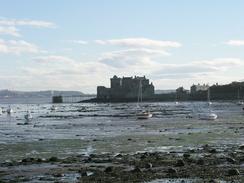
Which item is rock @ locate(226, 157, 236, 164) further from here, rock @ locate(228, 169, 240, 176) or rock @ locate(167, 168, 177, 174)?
rock @ locate(167, 168, 177, 174)

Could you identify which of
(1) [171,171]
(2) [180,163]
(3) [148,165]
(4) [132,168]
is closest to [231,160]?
(2) [180,163]

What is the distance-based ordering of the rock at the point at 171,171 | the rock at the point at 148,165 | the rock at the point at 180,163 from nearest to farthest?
1. the rock at the point at 171,171
2. the rock at the point at 148,165
3. the rock at the point at 180,163

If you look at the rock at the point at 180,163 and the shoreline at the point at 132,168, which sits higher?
the rock at the point at 180,163

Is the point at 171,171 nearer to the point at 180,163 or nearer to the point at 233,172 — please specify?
the point at 180,163

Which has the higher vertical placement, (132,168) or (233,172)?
(233,172)

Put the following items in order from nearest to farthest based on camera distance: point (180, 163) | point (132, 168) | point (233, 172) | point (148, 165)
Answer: point (233, 172) → point (132, 168) → point (148, 165) → point (180, 163)

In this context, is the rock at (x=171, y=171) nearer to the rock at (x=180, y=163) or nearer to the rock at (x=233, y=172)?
the rock at (x=180, y=163)

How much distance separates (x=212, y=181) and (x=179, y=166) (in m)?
4.99

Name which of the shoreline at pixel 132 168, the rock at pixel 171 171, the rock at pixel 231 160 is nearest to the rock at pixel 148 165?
the shoreline at pixel 132 168

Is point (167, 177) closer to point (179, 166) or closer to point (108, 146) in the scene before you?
point (179, 166)

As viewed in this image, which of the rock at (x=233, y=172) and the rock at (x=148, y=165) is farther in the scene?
the rock at (x=148, y=165)

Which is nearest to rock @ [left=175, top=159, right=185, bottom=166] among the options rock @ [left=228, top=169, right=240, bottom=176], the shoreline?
the shoreline

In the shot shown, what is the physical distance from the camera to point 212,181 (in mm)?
21609

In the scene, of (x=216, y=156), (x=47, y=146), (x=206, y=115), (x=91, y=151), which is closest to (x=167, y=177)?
(x=216, y=156)
